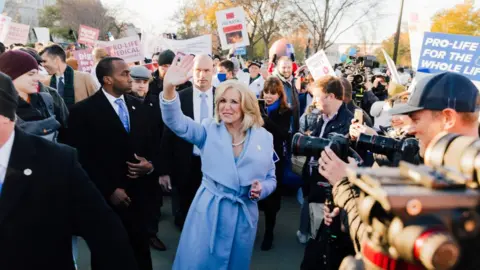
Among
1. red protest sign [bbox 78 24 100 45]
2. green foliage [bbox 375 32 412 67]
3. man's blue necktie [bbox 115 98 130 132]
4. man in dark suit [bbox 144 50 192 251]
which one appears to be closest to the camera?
man's blue necktie [bbox 115 98 130 132]

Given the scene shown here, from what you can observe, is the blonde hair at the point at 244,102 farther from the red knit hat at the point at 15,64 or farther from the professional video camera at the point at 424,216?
the professional video camera at the point at 424,216

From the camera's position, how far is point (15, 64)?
10.2ft

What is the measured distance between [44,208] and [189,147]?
8.20 ft

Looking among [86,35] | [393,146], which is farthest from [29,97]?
[86,35]

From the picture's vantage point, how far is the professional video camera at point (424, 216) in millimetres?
879

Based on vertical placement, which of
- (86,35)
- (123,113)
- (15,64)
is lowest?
(123,113)

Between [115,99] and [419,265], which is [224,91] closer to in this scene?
[115,99]

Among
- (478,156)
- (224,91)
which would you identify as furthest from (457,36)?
(478,156)

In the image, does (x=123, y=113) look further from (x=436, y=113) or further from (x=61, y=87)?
(x=436, y=113)

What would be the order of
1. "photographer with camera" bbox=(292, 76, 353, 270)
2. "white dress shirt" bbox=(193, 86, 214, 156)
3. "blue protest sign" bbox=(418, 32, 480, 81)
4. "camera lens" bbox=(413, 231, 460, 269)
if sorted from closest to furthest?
1. "camera lens" bbox=(413, 231, 460, 269)
2. "photographer with camera" bbox=(292, 76, 353, 270)
3. "white dress shirt" bbox=(193, 86, 214, 156)
4. "blue protest sign" bbox=(418, 32, 480, 81)

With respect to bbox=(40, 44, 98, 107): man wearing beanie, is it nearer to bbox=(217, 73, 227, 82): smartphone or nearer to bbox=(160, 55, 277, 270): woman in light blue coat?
bbox=(217, 73, 227, 82): smartphone

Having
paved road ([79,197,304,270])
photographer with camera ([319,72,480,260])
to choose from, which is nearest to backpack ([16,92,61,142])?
paved road ([79,197,304,270])

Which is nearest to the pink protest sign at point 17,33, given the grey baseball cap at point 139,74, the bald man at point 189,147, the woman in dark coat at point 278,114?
the grey baseball cap at point 139,74

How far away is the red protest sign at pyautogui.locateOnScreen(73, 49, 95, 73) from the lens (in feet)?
26.5
